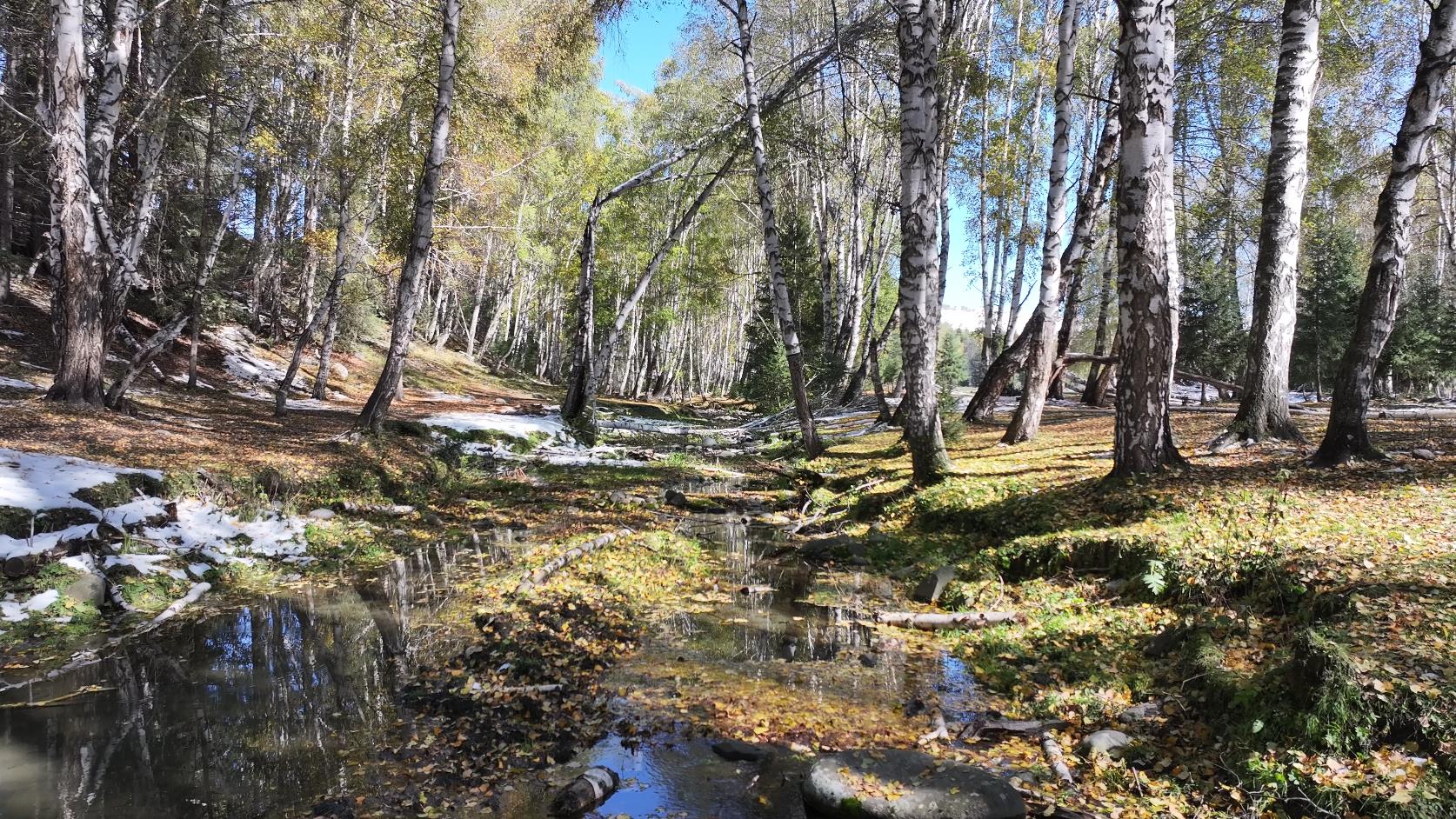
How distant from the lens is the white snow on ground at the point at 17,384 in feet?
37.7

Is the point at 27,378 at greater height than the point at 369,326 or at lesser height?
lesser

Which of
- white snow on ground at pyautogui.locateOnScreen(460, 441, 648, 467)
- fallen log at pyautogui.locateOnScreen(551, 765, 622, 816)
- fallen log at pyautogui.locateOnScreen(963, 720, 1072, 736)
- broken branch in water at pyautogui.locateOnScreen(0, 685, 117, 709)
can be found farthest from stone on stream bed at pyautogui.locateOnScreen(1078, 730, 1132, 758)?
white snow on ground at pyautogui.locateOnScreen(460, 441, 648, 467)

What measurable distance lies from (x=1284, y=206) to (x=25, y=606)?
1318 centimetres

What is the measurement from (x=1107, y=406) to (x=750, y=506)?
12.3 metres

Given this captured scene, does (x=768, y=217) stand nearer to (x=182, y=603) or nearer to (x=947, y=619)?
(x=947, y=619)

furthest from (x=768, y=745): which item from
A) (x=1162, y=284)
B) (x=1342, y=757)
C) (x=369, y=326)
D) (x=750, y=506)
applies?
(x=369, y=326)

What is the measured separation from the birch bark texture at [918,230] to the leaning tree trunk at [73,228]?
11.5m

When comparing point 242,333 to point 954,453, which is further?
point 242,333

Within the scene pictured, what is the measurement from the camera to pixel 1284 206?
8.22 m

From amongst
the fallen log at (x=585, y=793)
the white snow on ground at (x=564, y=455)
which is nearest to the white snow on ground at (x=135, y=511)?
the fallen log at (x=585, y=793)

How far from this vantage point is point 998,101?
80.0 ft

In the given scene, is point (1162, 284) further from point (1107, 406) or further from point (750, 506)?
point (1107, 406)

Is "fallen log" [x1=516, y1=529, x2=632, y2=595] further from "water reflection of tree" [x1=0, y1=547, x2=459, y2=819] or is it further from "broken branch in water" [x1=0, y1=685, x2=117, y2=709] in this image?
"broken branch in water" [x1=0, y1=685, x2=117, y2=709]

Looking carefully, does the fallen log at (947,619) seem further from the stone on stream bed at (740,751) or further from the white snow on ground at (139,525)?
the white snow on ground at (139,525)
